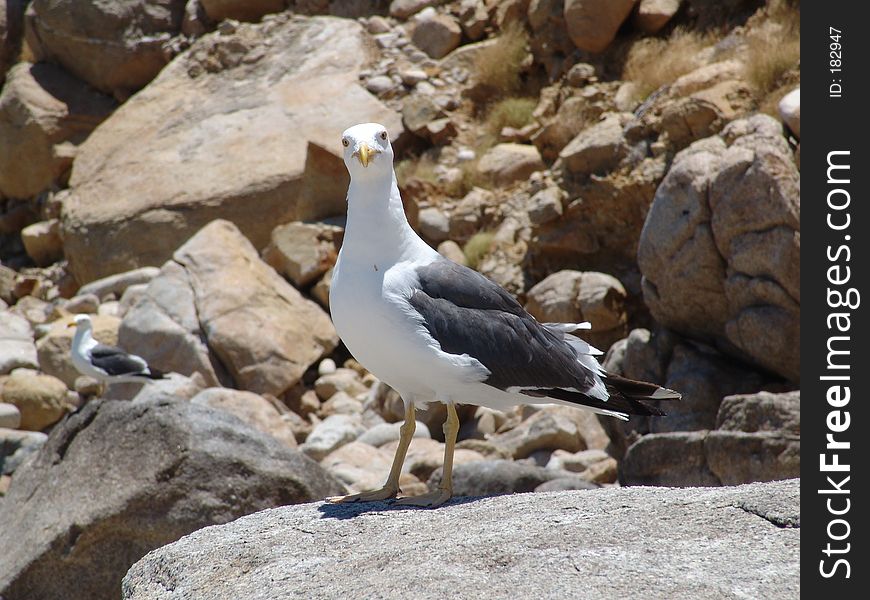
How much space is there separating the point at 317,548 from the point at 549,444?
6.70 metres

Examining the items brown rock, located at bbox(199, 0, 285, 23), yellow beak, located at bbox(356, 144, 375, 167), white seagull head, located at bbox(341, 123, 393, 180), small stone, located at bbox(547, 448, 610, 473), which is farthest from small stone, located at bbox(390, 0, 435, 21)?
yellow beak, located at bbox(356, 144, 375, 167)

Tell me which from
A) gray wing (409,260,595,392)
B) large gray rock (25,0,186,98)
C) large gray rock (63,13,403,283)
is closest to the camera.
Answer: gray wing (409,260,595,392)

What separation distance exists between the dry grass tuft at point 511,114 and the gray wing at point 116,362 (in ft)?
24.6

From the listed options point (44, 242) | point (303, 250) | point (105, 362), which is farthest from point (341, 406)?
point (44, 242)

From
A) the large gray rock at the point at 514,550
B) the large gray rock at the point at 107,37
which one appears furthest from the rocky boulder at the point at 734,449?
the large gray rock at the point at 107,37

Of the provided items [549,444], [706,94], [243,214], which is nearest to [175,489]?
[549,444]

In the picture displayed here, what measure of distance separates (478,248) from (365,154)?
10.4 metres

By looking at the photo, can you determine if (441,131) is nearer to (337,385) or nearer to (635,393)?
(337,385)

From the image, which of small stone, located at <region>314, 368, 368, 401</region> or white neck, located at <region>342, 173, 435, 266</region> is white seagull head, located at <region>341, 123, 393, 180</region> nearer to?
white neck, located at <region>342, 173, 435, 266</region>

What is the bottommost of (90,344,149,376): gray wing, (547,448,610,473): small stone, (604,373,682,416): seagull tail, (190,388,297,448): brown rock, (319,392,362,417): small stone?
(319,392,362,417): small stone

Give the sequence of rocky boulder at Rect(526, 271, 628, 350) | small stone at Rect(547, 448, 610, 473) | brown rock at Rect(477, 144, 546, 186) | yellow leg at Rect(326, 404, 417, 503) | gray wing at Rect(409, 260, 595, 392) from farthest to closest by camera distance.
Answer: brown rock at Rect(477, 144, 546, 186)
rocky boulder at Rect(526, 271, 628, 350)
small stone at Rect(547, 448, 610, 473)
yellow leg at Rect(326, 404, 417, 503)
gray wing at Rect(409, 260, 595, 392)

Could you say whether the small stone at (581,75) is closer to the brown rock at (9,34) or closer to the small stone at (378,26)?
the small stone at (378,26)

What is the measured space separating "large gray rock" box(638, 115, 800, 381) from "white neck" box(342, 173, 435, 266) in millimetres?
5071

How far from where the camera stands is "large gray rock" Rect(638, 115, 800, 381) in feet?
31.2
